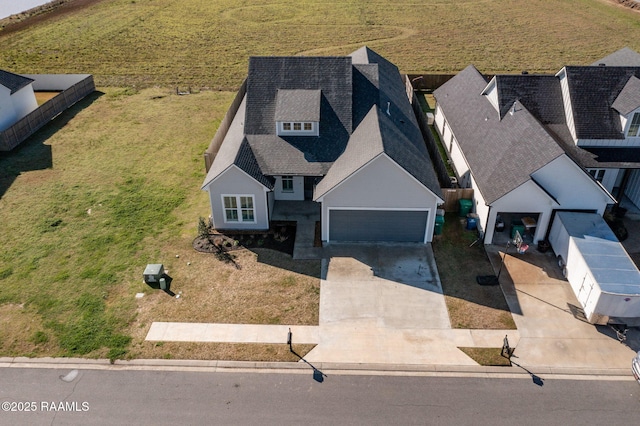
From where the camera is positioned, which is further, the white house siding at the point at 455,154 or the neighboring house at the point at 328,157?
the white house siding at the point at 455,154

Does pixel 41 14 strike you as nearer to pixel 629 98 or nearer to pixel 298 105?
pixel 298 105

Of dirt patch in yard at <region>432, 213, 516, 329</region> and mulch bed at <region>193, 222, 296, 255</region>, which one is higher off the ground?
mulch bed at <region>193, 222, 296, 255</region>

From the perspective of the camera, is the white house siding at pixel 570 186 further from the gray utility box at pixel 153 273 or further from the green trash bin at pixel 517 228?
the gray utility box at pixel 153 273

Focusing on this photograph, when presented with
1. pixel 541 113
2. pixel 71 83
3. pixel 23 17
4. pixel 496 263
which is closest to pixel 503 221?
pixel 496 263

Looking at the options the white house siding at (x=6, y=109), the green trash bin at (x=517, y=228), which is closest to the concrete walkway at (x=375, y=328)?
the green trash bin at (x=517, y=228)

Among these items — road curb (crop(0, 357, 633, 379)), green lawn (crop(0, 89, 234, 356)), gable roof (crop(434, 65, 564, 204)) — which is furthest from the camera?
gable roof (crop(434, 65, 564, 204))

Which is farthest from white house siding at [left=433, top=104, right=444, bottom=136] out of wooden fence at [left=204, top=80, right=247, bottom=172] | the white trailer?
wooden fence at [left=204, top=80, right=247, bottom=172]

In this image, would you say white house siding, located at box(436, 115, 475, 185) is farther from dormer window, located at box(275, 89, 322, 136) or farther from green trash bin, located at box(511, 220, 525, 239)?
dormer window, located at box(275, 89, 322, 136)
